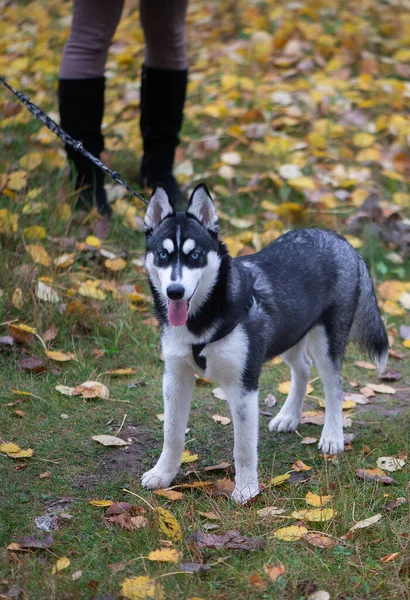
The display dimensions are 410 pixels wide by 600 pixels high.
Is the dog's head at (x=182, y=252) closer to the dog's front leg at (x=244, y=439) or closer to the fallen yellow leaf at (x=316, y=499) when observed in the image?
the dog's front leg at (x=244, y=439)

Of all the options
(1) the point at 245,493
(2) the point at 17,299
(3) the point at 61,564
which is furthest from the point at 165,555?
(2) the point at 17,299

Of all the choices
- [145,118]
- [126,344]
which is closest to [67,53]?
[145,118]

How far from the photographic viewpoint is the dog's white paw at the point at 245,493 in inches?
120

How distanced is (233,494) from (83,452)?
0.75 metres

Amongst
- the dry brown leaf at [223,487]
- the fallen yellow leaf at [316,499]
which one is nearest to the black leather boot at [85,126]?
the dry brown leaf at [223,487]

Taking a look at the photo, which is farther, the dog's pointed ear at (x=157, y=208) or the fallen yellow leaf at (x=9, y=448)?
the fallen yellow leaf at (x=9, y=448)

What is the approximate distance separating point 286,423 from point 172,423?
792 mm

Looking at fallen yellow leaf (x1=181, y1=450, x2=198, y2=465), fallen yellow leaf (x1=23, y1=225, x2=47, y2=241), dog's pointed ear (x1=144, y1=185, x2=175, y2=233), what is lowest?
fallen yellow leaf (x1=181, y1=450, x2=198, y2=465)

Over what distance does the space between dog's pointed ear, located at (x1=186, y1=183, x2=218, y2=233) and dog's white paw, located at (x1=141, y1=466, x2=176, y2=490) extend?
1016 millimetres

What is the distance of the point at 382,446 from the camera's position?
11.7 feet

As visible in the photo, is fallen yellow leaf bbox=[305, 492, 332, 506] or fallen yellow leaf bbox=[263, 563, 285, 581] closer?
fallen yellow leaf bbox=[263, 563, 285, 581]

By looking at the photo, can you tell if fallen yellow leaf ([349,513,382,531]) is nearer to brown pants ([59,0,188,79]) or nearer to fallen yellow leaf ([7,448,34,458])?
fallen yellow leaf ([7,448,34,458])

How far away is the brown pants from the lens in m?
4.73

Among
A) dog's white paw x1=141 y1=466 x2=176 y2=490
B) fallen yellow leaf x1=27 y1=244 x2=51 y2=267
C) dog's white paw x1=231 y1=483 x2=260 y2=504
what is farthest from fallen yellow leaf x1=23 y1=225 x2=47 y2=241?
dog's white paw x1=231 y1=483 x2=260 y2=504
